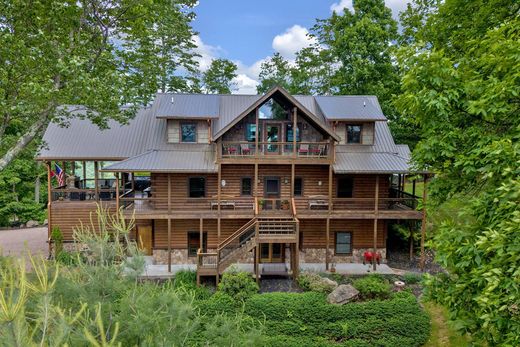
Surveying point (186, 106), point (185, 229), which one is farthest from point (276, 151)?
point (185, 229)

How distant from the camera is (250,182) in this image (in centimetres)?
1845

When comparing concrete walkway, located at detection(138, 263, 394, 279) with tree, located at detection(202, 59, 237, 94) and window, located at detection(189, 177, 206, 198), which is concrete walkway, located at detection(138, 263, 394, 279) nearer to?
window, located at detection(189, 177, 206, 198)

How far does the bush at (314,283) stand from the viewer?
14414 mm

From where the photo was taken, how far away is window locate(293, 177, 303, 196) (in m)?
18.5

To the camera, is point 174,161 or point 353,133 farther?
point 353,133

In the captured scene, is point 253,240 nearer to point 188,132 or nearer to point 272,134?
point 272,134

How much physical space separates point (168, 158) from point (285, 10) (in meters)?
14.4

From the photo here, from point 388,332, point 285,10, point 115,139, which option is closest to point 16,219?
point 115,139

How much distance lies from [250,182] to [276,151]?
2306 millimetres

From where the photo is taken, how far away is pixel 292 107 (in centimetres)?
1683

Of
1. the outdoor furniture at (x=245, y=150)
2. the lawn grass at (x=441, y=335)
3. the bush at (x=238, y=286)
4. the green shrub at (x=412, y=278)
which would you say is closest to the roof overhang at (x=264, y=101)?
the outdoor furniture at (x=245, y=150)

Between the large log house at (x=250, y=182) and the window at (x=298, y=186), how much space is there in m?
0.06

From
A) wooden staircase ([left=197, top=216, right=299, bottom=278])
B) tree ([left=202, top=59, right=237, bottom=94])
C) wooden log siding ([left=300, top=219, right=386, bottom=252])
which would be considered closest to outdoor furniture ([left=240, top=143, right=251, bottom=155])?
wooden staircase ([left=197, top=216, right=299, bottom=278])

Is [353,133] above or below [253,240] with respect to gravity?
above
